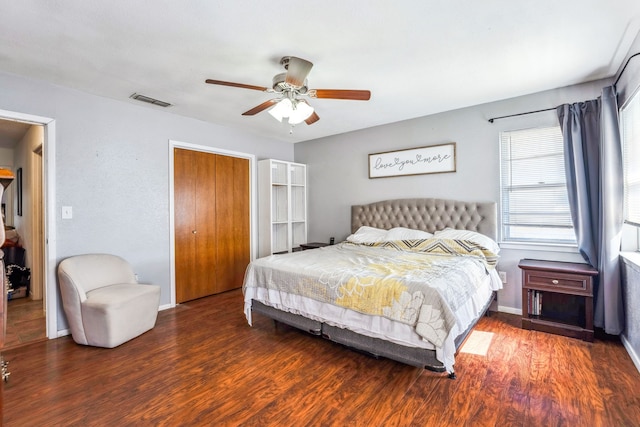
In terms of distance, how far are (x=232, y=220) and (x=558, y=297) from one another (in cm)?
418

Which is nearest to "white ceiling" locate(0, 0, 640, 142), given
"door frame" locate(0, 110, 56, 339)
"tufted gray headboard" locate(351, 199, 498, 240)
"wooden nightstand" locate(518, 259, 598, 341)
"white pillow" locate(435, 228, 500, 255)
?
"door frame" locate(0, 110, 56, 339)

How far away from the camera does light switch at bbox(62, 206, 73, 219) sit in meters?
3.09

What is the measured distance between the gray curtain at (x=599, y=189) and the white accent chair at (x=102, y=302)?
167 inches

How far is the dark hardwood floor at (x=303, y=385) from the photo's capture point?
187cm

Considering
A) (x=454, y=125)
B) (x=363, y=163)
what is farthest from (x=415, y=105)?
(x=363, y=163)

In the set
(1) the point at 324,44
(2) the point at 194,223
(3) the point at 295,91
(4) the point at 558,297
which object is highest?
(1) the point at 324,44

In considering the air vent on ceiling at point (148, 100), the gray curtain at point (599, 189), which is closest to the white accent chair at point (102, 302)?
the air vent on ceiling at point (148, 100)

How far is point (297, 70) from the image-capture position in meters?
2.36

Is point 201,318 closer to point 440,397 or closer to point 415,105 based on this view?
point 440,397

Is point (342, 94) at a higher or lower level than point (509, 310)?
higher

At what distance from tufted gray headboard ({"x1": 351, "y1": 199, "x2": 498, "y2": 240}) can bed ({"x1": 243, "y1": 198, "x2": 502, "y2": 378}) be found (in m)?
0.01

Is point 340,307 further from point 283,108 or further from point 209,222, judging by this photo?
point 209,222

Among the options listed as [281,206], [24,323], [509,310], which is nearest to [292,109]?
[281,206]

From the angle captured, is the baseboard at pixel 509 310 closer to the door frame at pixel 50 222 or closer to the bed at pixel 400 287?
the bed at pixel 400 287
